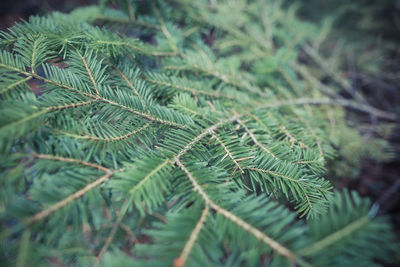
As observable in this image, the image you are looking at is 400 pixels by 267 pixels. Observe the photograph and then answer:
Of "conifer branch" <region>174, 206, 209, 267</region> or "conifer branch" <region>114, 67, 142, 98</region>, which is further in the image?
"conifer branch" <region>114, 67, 142, 98</region>

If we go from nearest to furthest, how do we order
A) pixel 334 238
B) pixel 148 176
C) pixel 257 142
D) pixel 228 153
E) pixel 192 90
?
pixel 334 238
pixel 148 176
pixel 228 153
pixel 257 142
pixel 192 90

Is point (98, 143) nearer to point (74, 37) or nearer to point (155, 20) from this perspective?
point (74, 37)

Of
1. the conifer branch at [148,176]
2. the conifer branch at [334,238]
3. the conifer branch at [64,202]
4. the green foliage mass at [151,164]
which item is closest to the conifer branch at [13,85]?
the green foliage mass at [151,164]

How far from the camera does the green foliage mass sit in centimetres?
46

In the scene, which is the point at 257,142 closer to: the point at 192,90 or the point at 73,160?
the point at 192,90

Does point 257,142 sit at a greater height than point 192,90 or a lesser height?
lesser

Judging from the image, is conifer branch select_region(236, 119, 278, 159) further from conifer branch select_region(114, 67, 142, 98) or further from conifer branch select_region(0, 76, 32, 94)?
conifer branch select_region(0, 76, 32, 94)

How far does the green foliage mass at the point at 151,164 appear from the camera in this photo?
0.46 m

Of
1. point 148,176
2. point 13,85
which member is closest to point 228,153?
point 148,176

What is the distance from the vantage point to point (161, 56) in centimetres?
112

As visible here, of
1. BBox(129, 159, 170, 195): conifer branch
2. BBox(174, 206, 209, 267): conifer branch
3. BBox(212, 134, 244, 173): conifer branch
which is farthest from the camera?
BBox(212, 134, 244, 173): conifer branch

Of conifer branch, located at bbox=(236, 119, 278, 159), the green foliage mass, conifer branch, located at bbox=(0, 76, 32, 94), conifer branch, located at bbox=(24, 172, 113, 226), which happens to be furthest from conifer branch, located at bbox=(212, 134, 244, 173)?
conifer branch, located at bbox=(0, 76, 32, 94)

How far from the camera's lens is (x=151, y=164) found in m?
0.61

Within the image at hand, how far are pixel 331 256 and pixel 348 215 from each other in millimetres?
103
